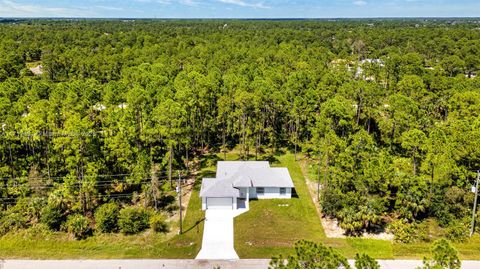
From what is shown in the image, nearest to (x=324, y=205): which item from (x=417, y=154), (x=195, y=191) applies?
(x=417, y=154)

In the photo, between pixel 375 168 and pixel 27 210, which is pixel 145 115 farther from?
pixel 375 168

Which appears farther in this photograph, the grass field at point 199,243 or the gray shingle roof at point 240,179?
the gray shingle roof at point 240,179

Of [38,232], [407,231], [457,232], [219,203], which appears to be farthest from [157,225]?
[457,232]

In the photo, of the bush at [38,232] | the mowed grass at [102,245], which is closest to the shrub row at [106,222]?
the bush at [38,232]

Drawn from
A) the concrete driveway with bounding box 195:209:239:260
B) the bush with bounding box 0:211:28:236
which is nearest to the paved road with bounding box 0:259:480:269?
the concrete driveway with bounding box 195:209:239:260

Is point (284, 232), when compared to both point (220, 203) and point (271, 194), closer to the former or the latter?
point (271, 194)

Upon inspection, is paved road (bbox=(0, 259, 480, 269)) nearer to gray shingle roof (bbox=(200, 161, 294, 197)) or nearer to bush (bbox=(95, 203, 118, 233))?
bush (bbox=(95, 203, 118, 233))

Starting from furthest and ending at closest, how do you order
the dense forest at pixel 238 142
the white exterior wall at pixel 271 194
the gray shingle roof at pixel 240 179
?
1. the white exterior wall at pixel 271 194
2. the gray shingle roof at pixel 240 179
3. the dense forest at pixel 238 142

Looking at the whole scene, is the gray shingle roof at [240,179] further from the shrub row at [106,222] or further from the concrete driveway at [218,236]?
the shrub row at [106,222]
